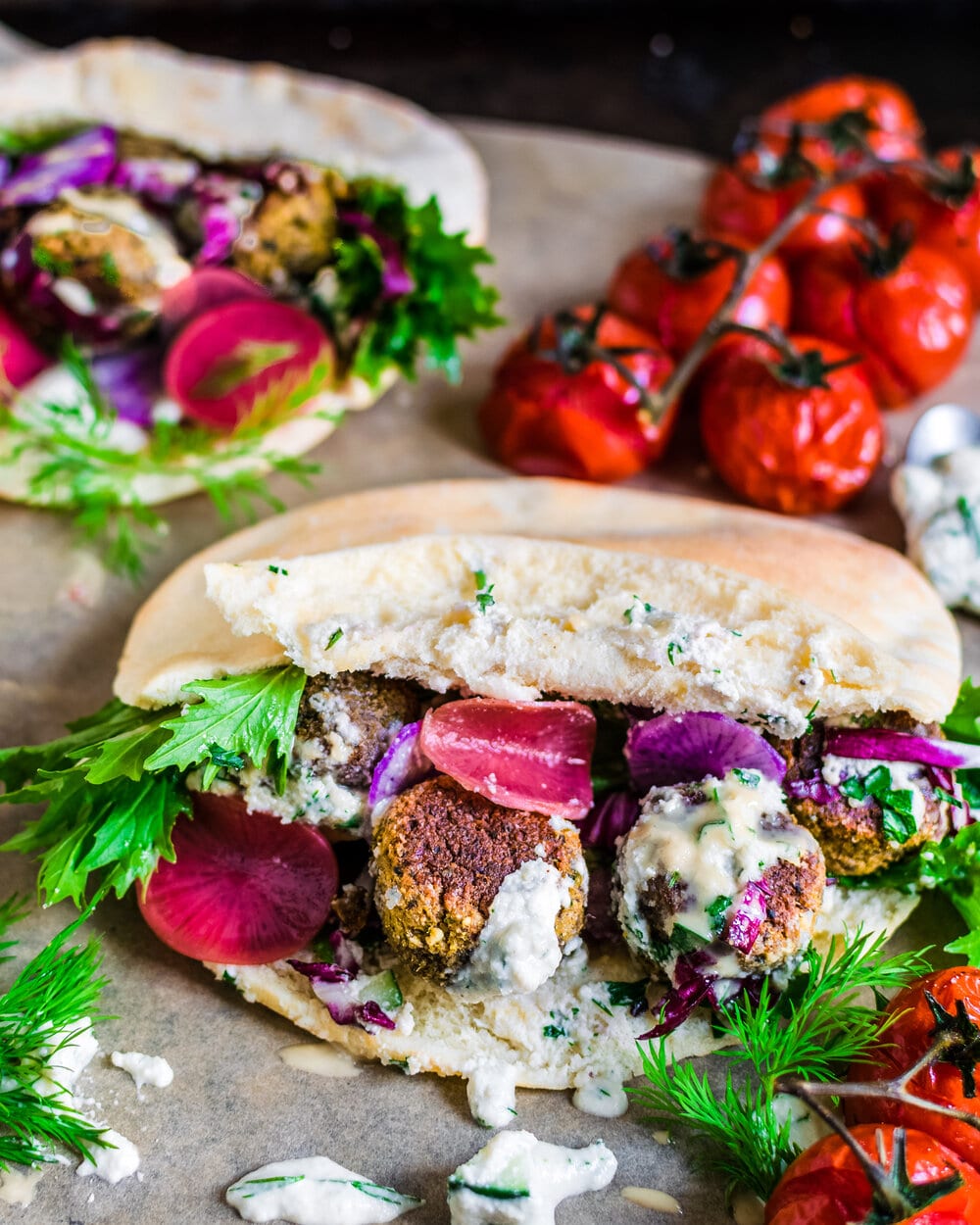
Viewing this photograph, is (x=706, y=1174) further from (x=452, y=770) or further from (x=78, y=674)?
(x=78, y=674)

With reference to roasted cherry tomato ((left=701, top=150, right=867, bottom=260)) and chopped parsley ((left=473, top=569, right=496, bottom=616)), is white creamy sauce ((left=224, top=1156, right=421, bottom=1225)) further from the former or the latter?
roasted cherry tomato ((left=701, top=150, right=867, bottom=260))

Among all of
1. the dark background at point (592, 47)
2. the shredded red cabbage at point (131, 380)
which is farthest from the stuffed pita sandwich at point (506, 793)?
the dark background at point (592, 47)

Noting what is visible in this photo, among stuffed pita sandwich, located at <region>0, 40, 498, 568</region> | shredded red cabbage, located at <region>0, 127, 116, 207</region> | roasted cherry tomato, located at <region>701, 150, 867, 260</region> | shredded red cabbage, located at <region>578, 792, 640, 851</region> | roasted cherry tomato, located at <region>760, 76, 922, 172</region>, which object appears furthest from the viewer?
roasted cherry tomato, located at <region>760, 76, 922, 172</region>

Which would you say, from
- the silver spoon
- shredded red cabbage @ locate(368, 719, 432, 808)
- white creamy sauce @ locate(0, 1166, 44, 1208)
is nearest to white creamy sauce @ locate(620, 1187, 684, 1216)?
shredded red cabbage @ locate(368, 719, 432, 808)

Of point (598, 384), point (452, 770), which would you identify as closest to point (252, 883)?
point (452, 770)

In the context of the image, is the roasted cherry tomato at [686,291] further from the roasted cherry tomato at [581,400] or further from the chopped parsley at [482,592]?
the chopped parsley at [482,592]

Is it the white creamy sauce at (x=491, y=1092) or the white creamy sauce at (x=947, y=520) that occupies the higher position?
the white creamy sauce at (x=947, y=520)
